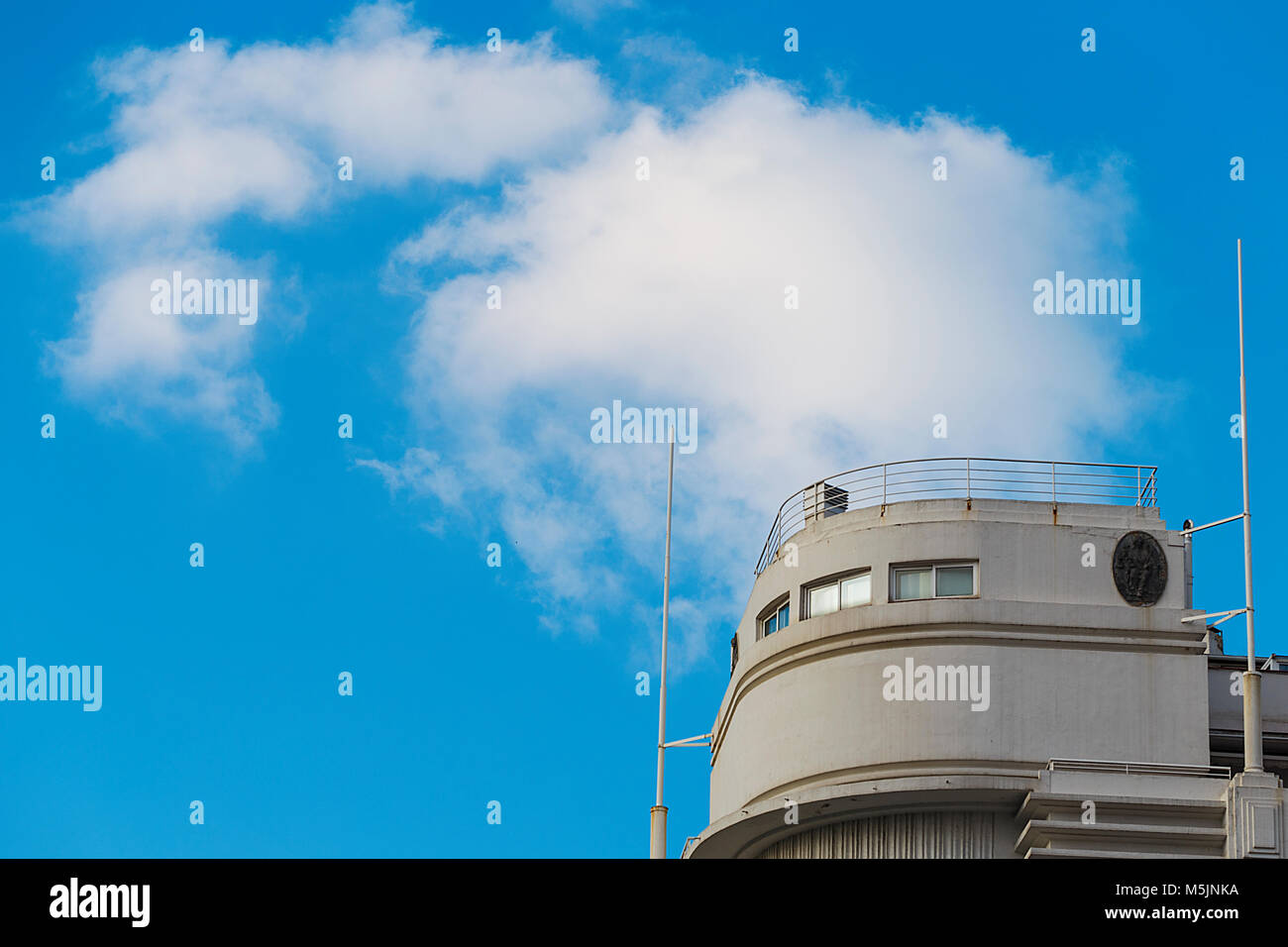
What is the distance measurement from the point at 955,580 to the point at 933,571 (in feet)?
2.01

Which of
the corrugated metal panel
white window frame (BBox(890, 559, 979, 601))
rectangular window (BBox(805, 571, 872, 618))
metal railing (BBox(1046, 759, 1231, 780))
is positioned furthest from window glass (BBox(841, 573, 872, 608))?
metal railing (BBox(1046, 759, 1231, 780))

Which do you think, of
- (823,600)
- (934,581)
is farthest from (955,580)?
(823,600)

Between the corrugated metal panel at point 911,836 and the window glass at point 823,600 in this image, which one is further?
the window glass at point 823,600

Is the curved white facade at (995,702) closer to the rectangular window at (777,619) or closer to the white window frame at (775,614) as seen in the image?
the white window frame at (775,614)

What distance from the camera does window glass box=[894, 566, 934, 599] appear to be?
168 feet

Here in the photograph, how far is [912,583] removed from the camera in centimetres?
5138

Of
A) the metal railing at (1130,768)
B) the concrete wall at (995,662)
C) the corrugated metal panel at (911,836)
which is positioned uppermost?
the concrete wall at (995,662)

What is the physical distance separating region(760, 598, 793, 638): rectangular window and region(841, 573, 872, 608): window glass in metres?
1.88

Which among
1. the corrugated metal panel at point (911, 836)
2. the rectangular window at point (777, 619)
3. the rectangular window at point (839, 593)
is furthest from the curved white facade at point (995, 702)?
the rectangular window at point (777, 619)

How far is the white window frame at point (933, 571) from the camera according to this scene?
50.9 m

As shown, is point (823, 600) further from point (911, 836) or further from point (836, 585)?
point (911, 836)
